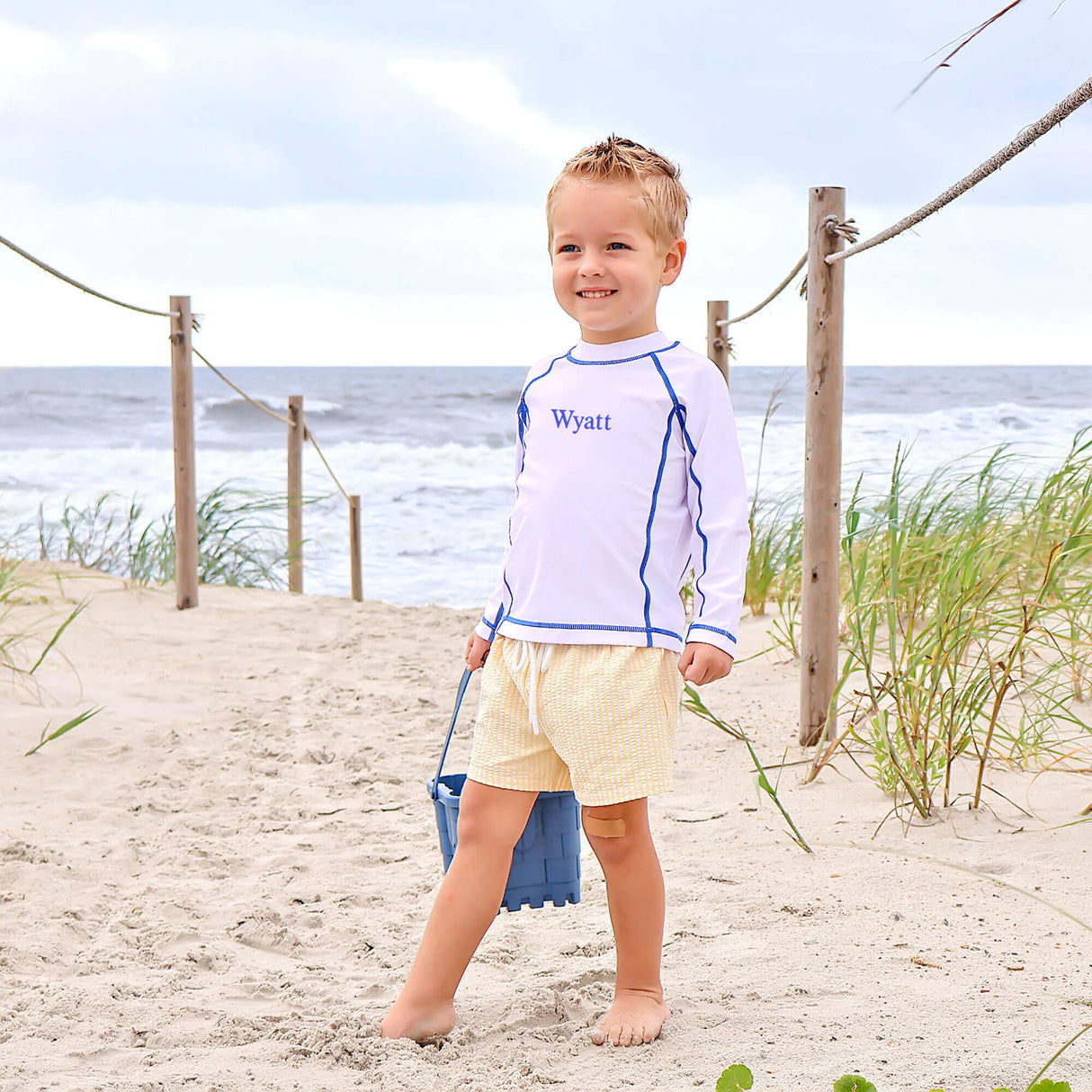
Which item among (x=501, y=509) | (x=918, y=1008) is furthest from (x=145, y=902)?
(x=501, y=509)

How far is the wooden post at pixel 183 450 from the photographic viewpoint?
514 cm

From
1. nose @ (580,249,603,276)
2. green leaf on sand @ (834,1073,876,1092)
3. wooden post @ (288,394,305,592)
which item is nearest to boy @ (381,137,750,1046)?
nose @ (580,249,603,276)

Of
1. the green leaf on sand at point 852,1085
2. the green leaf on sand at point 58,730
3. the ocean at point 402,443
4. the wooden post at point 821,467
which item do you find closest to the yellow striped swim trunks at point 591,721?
the green leaf on sand at point 852,1085

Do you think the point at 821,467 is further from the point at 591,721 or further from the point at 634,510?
the point at 591,721

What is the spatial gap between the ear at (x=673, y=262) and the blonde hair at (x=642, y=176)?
0.01 m

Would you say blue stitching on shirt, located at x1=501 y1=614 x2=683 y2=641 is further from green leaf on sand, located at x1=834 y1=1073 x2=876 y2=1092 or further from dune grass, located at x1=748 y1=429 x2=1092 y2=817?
dune grass, located at x1=748 y1=429 x2=1092 y2=817

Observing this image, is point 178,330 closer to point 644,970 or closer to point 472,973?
point 472,973

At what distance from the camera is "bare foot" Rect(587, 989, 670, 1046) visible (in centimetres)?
165

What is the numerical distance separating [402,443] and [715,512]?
18.1 metres

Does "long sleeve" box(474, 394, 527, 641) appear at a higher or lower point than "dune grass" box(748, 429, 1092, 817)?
higher

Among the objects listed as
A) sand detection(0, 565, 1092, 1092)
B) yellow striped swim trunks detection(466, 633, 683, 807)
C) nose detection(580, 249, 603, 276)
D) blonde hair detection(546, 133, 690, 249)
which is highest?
blonde hair detection(546, 133, 690, 249)

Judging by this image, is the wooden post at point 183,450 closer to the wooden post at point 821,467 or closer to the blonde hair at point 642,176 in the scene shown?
the wooden post at point 821,467

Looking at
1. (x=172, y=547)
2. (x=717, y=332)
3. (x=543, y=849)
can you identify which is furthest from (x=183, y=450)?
(x=543, y=849)

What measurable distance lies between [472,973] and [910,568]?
80.7 inches
